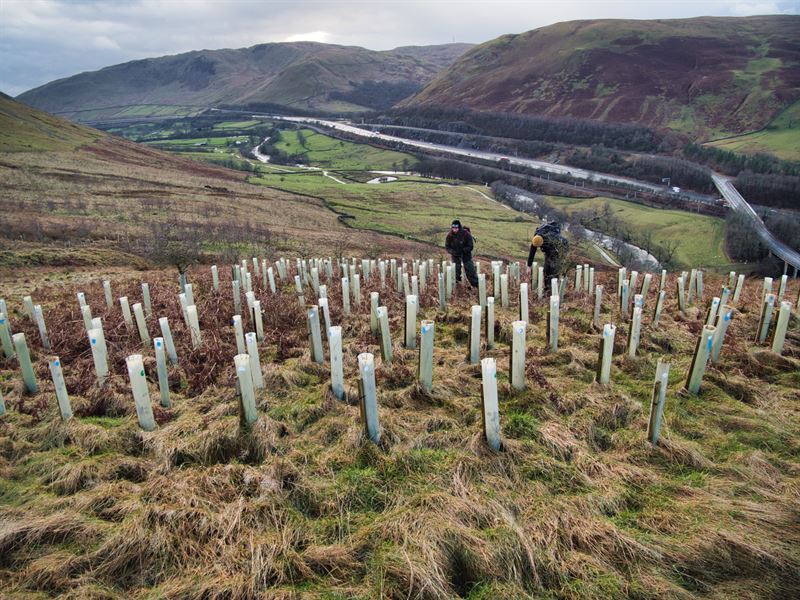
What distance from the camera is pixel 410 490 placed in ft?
14.2

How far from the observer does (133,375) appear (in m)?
5.18

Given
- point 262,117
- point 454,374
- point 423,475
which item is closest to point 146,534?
point 423,475

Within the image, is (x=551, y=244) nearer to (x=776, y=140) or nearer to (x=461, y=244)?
(x=461, y=244)

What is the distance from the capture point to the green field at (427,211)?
3862 centimetres

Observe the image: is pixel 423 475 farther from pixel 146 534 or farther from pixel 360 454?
pixel 146 534

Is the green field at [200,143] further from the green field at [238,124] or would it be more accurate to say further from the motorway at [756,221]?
the motorway at [756,221]

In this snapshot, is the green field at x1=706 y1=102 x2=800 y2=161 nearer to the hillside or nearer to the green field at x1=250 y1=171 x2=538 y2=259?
the green field at x1=250 y1=171 x2=538 y2=259

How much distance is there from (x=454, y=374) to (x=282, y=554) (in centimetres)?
345

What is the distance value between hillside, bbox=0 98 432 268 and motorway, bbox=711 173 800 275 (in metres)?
41.1

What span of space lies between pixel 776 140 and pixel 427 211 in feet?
259

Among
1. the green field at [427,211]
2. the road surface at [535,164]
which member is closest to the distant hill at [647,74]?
the road surface at [535,164]

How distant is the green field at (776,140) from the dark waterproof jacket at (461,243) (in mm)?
93786

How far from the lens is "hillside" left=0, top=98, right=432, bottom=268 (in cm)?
1923

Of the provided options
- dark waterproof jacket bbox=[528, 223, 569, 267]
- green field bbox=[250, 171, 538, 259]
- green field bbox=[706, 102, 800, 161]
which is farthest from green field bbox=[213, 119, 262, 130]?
dark waterproof jacket bbox=[528, 223, 569, 267]
